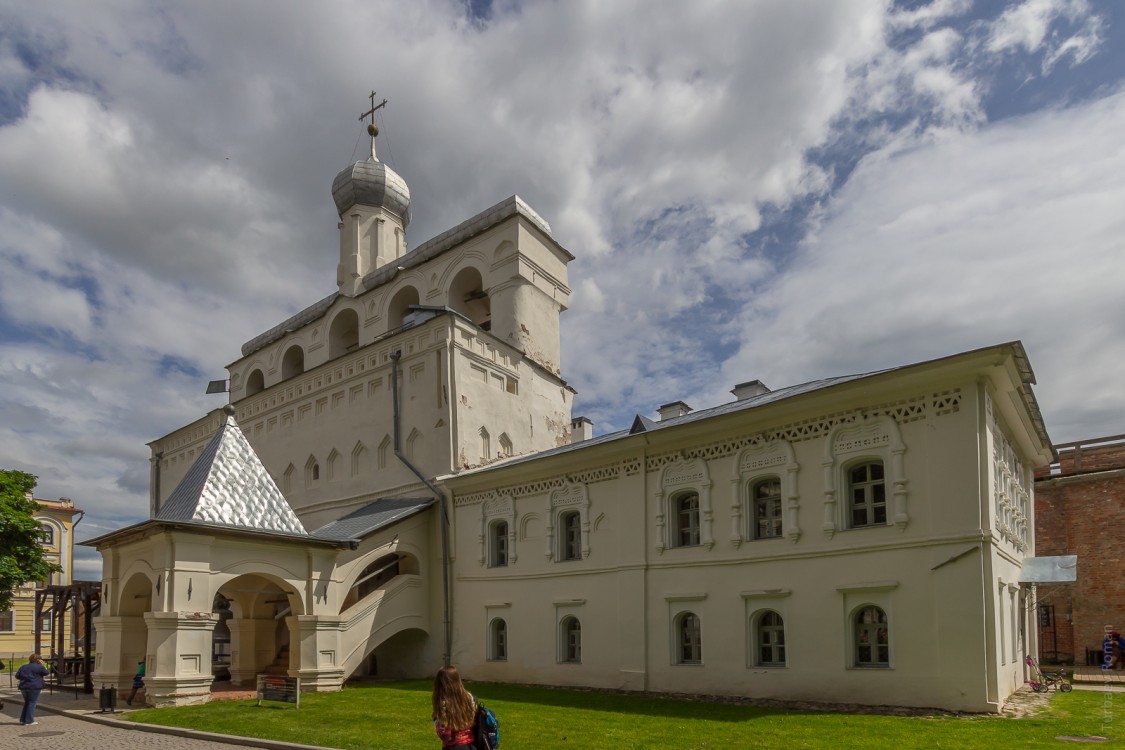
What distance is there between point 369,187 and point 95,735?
2176cm

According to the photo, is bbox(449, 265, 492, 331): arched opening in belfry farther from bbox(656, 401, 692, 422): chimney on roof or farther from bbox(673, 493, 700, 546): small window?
bbox(673, 493, 700, 546): small window

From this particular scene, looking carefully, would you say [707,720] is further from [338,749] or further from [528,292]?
[528,292]

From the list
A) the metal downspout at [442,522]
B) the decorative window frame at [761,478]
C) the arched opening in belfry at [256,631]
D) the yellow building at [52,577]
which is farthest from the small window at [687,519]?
the yellow building at [52,577]

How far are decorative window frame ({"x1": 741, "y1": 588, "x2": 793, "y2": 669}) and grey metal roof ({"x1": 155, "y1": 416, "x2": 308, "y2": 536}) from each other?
9.56 m

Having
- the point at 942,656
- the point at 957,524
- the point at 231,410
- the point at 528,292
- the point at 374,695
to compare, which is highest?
the point at 528,292

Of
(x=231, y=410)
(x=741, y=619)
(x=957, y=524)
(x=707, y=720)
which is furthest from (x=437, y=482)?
(x=957, y=524)

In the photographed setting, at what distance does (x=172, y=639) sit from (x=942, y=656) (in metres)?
13.4

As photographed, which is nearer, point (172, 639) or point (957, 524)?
point (957, 524)

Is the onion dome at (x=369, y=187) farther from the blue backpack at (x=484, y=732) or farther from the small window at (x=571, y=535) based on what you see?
the blue backpack at (x=484, y=732)

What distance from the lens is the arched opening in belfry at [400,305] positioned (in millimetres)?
29094

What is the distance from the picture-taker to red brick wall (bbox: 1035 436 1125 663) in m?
22.0

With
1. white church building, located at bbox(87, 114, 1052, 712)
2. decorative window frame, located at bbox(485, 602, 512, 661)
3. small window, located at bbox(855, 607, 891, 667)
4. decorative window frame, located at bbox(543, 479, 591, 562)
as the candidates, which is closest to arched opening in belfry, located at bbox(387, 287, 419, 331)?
white church building, located at bbox(87, 114, 1052, 712)

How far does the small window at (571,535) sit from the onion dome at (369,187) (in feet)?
54.7

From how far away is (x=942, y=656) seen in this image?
13180mm
